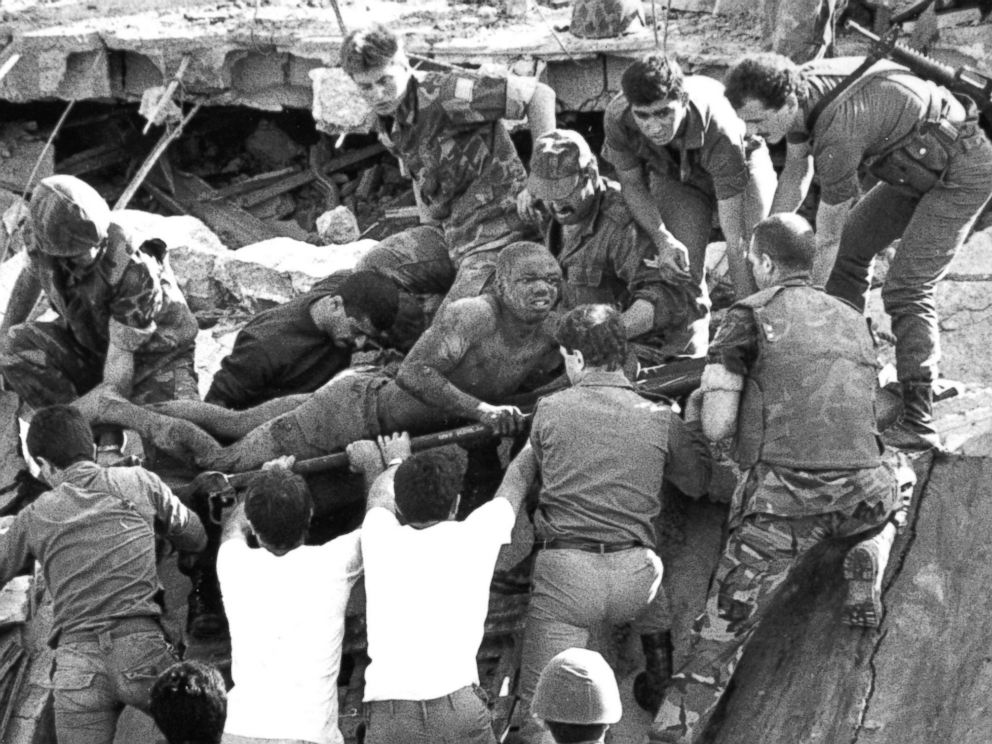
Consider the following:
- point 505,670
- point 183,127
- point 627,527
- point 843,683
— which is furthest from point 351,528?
point 183,127

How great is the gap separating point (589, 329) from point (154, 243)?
2593mm

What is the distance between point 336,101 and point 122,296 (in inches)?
160

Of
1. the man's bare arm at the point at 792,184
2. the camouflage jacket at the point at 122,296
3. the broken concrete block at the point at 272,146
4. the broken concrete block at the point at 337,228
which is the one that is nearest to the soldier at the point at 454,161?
the camouflage jacket at the point at 122,296

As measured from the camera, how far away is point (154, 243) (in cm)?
909

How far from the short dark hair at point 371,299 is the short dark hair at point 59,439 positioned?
5.28 feet

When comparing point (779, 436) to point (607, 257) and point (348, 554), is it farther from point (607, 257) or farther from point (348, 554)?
point (607, 257)

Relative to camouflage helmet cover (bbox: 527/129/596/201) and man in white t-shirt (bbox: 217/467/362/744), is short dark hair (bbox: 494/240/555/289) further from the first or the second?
man in white t-shirt (bbox: 217/467/362/744)

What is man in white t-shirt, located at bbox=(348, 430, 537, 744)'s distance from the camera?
6.82 metres

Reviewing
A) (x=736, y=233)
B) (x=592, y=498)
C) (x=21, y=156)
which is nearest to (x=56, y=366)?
(x=592, y=498)

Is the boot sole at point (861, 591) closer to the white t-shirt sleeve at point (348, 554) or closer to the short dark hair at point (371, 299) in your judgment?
the white t-shirt sleeve at point (348, 554)

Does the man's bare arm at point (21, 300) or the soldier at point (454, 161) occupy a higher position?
the soldier at point (454, 161)

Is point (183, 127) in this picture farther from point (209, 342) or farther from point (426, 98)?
point (426, 98)

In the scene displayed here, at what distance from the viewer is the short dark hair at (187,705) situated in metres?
6.98

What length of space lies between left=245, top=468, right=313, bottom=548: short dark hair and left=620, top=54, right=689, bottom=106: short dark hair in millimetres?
2439
